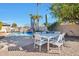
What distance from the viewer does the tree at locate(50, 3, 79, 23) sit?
6908 millimetres

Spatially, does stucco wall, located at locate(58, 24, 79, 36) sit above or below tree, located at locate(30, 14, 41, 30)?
below

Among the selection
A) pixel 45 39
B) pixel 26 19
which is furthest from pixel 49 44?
pixel 26 19

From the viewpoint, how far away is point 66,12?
6.94 m

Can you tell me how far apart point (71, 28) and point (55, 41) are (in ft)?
1.18

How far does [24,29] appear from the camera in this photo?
22.8 ft

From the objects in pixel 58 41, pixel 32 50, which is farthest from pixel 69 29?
pixel 32 50

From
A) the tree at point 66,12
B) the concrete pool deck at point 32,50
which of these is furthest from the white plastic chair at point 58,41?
the tree at point 66,12

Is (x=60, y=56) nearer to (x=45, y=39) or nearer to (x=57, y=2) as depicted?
(x=45, y=39)

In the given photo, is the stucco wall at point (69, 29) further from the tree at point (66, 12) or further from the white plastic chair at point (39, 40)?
the white plastic chair at point (39, 40)

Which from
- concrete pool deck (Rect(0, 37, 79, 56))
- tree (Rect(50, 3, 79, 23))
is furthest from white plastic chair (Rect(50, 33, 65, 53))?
tree (Rect(50, 3, 79, 23))

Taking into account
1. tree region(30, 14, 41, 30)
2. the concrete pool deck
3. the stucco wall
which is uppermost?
tree region(30, 14, 41, 30)

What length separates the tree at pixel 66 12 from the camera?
6.91 m

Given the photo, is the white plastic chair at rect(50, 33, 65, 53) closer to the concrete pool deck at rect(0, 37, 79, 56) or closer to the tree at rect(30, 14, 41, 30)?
the concrete pool deck at rect(0, 37, 79, 56)

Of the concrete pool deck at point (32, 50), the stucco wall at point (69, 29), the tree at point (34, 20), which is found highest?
the tree at point (34, 20)
